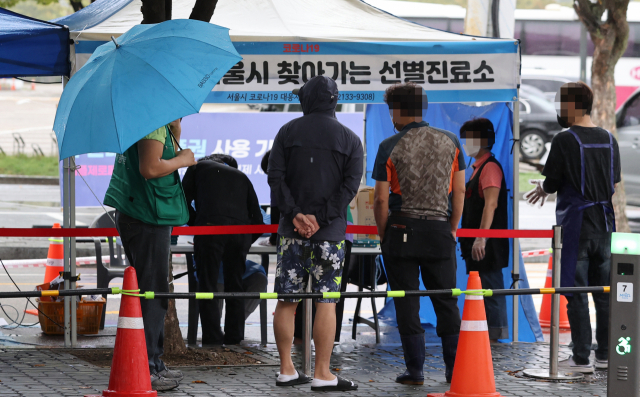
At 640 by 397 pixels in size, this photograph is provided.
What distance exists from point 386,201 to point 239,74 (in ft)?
6.89

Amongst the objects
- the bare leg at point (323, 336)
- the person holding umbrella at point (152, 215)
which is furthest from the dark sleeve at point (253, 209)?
the bare leg at point (323, 336)

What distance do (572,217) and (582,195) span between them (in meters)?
0.19

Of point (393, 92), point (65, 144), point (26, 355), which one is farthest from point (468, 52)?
point (26, 355)

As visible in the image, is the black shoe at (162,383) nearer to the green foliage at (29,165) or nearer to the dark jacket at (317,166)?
the dark jacket at (317,166)

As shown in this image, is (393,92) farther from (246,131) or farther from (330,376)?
(246,131)

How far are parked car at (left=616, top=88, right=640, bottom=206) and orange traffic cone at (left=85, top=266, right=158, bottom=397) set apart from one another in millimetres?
17184

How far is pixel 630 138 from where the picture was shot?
2009 centimetres

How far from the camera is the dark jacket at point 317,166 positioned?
5.36 m

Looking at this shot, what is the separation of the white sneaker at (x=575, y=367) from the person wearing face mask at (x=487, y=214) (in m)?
1.15

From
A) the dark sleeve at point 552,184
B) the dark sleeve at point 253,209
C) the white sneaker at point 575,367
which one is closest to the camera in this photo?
the white sneaker at point 575,367

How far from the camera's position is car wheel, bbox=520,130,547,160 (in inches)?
1059

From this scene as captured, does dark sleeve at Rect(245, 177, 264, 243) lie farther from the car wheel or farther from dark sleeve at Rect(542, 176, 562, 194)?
the car wheel

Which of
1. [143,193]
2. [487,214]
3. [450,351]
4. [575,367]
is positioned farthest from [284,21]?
[575,367]

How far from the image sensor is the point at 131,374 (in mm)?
4781
